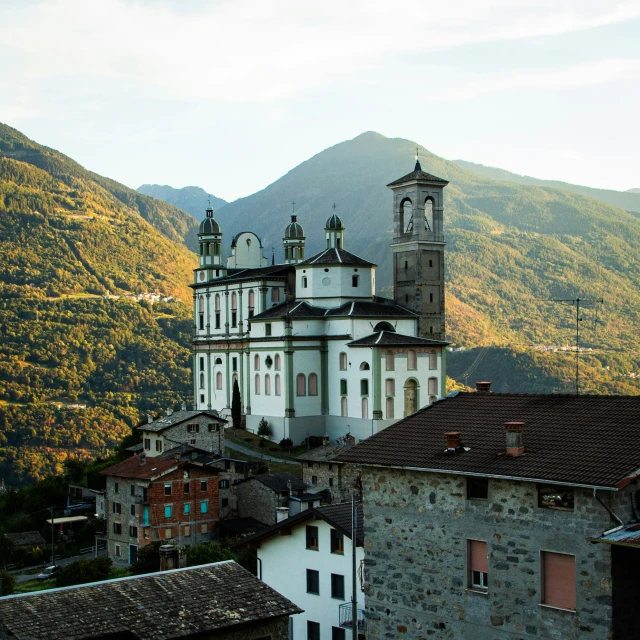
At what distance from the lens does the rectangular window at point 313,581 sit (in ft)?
104

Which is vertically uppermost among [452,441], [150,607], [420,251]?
[420,251]

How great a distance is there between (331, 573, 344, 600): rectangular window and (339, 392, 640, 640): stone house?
9.26 metres

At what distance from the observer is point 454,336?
16225 cm

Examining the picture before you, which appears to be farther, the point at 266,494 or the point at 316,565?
the point at 266,494

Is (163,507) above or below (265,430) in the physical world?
below

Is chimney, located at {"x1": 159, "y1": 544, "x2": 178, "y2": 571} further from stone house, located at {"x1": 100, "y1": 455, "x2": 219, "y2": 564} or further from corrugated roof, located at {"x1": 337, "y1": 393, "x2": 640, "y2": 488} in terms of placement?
stone house, located at {"x1": 100, "y1": 455, "x2": 219, "y2": 564}

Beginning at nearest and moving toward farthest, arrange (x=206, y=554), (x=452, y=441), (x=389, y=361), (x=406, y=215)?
1. (x=452, y=441)
2. (x=206, y=554)
3. (x=389, y=361)
4. (x=406, y=215)

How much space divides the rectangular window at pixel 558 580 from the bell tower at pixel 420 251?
50.9 meters

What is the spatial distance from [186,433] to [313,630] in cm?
3492

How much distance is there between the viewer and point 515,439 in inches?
801

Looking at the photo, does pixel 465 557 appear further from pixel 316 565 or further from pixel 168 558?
pixel 316 565

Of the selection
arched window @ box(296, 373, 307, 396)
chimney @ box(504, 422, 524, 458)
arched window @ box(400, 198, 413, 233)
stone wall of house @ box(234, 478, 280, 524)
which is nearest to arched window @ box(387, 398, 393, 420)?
arched window @ box(296, 373, 307, 396)

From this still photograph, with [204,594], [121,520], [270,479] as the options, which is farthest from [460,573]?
[121,520]

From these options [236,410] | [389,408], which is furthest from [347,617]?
[236,410]
